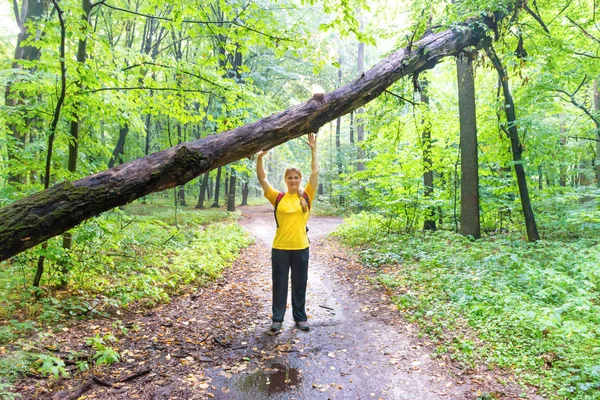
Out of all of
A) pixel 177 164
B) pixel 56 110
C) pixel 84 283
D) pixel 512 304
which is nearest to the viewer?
pixel 177 164

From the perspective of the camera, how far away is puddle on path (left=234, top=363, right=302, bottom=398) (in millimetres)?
3156

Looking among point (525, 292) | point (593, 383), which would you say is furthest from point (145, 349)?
point (525, 292)

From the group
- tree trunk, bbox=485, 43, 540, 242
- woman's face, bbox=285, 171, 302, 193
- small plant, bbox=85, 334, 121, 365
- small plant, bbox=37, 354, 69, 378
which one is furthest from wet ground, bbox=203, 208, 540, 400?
tree trunk, bbox=485, 43, 540, 242

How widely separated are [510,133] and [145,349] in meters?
8.84

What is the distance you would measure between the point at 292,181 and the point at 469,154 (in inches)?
242

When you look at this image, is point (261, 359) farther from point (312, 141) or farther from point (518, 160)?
point (518, 160)

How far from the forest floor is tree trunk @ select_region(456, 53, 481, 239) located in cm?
440

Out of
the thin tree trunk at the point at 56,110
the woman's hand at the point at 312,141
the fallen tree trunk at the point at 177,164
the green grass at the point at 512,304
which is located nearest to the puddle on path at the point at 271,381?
Answer: the green grass at the point at 512,304

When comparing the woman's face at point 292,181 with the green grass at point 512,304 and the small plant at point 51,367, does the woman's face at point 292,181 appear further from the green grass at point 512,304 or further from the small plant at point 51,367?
the small plant at point 51,367

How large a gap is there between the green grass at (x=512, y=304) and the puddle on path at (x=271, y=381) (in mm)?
1811

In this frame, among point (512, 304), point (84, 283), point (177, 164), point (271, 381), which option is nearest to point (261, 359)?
point (271, 381)

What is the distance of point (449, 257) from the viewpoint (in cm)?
700

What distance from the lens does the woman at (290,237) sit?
4.52 metres

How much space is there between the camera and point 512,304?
4434 millimetres
